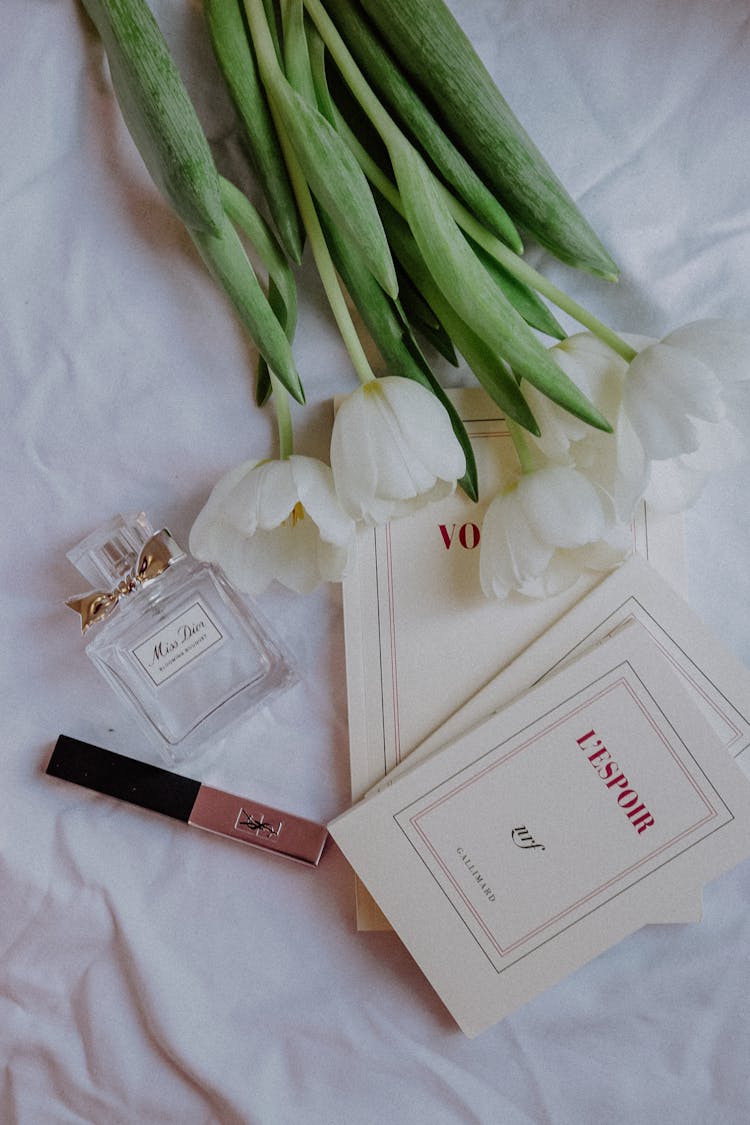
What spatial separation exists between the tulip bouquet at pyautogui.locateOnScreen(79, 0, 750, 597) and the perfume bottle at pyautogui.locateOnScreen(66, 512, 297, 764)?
8cm

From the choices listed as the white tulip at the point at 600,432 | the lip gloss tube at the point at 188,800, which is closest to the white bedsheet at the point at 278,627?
the lip gloss tube at the point at 188,800

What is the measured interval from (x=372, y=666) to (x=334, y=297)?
242mm

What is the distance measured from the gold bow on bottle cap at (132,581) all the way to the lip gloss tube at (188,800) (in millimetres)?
104

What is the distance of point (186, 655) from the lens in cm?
68

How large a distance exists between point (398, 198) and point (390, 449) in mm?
157

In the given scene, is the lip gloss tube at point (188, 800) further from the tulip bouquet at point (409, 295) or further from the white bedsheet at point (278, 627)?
the tulip bouquet at point (409, 295)

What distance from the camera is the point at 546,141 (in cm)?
66

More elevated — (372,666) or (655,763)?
(372,666)

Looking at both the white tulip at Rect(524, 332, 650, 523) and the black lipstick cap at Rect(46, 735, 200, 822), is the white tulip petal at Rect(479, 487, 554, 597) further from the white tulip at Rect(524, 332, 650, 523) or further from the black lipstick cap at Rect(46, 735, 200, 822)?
the black lipstick cap at Rect(46, 735, 200, 822)

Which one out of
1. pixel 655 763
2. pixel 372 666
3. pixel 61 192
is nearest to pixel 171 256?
pixel 61 192

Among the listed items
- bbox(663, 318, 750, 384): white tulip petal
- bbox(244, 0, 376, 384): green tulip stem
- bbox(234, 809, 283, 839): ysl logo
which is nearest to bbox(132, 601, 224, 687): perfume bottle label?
bbox(234, 809, 283, 839): ysl logo

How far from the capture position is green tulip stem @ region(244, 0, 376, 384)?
0.56 metres

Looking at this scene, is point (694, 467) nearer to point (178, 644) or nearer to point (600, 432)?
point (600, 432)

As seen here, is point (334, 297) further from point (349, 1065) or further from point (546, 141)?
point (349, 1065)
